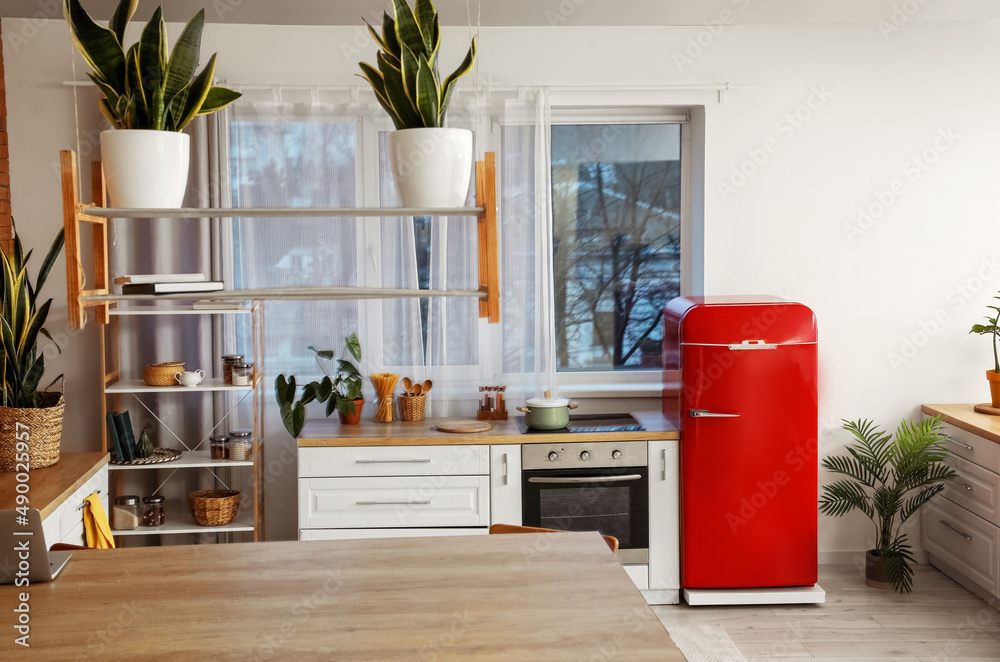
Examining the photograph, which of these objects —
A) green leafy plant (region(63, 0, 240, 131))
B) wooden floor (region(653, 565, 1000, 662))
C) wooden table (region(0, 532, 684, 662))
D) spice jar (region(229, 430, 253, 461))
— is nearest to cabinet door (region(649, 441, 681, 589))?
wooden floor (region(653, 565, 1000, 662))

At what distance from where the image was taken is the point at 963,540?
3.91 metres

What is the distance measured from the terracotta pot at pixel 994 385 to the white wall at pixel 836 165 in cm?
26

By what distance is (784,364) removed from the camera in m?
3.68

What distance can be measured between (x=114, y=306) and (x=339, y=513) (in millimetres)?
1344

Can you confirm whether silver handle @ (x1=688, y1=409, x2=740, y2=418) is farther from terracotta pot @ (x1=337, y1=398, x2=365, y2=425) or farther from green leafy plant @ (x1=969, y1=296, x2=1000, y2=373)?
terracotta pot @ (x1=337, y1=398, x2=365, y2=425)

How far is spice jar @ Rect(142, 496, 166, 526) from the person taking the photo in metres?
3.83

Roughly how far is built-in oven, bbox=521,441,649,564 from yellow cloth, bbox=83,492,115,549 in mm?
1673

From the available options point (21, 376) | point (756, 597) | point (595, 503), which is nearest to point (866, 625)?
point (756, 597)

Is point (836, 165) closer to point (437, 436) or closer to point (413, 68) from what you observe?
point (437, 436)

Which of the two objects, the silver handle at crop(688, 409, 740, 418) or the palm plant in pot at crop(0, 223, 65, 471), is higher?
the palm plant in pot at crop(0, 223, 65, 471)

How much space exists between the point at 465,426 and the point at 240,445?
1005 mm

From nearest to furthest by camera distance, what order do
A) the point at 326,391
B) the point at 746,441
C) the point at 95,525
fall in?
the point at 95,525 → the point at 746,441 → the point at 326,391

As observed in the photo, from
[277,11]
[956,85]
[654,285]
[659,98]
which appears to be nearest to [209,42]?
[277,11]

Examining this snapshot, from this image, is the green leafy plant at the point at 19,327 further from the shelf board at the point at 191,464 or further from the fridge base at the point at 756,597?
the fridge base at the point at 756,597
